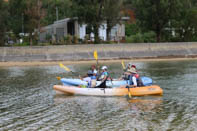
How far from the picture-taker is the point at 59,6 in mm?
83812

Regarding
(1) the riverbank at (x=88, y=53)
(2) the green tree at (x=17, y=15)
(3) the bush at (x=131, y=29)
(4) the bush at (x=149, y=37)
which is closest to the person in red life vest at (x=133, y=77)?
(1) the riverbank at (x=88, y=53)

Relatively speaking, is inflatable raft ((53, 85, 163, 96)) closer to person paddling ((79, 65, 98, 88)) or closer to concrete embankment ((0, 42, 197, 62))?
person paddling ((79, 65, 98, 88))

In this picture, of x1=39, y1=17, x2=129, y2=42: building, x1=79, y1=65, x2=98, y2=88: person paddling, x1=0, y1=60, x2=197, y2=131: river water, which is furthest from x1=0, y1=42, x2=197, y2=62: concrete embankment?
x1=79, y1=65, x2=98, y2=88: person paddling

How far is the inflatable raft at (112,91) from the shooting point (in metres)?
21.7

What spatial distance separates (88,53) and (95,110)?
27182mm

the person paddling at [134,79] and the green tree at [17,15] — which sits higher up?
the green tree at [17,15]

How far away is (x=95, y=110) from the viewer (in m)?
18.1

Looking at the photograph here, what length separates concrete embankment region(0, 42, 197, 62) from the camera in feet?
141

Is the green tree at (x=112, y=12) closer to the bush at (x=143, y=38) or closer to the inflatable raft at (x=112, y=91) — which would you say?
the bush at (x=143, y=38)

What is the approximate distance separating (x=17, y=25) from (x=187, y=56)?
97.9 feet

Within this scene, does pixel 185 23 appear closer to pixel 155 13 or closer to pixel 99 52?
pixel 155 13

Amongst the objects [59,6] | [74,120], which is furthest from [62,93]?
[59,6]

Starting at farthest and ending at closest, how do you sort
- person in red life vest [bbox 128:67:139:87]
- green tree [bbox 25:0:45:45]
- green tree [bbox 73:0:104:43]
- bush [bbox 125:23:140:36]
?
1. bush [bbox 125:23:140:36]
2. green tree [bbox 25:0:45:45]
3. green tree [bbox 73:0:104:43]
4. person in red life vest [bbox 128:67:139:87]

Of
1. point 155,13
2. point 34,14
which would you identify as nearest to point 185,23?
point 155,13
